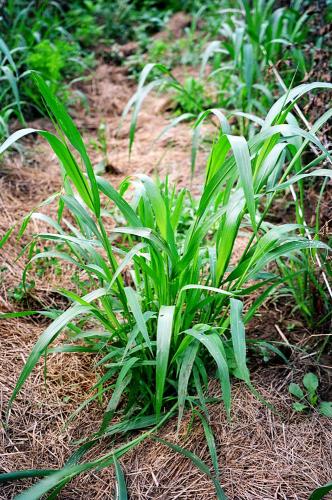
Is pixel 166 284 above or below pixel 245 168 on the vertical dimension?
below

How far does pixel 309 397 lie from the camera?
139cm

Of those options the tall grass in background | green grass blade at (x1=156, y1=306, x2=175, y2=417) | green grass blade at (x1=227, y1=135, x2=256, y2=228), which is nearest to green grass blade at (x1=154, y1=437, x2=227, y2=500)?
the tall grass in background

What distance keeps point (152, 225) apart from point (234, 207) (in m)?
0.24

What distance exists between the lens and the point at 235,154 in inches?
43.0

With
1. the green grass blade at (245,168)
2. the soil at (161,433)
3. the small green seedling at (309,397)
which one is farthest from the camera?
the small green seedling at (309,397)

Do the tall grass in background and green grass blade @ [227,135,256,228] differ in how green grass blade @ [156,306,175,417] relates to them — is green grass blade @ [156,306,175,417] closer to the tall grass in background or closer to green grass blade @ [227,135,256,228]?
the tall grass in background

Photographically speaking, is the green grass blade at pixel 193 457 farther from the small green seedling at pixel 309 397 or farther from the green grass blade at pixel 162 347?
the small green seedling at pixel 309 397

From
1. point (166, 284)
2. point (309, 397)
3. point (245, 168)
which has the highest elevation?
point (245, 168)

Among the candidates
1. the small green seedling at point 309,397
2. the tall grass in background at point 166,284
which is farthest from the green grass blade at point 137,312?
the small green seedling at point 309,397

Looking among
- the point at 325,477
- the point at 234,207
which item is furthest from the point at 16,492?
the point at 234,207

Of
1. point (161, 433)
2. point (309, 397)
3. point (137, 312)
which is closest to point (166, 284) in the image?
point (137, 312)

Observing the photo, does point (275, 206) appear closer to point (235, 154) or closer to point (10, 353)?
point (235, 154)

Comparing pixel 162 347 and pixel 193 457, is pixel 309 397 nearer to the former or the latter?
pixel 193 457

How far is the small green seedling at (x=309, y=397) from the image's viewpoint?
1.37 m
